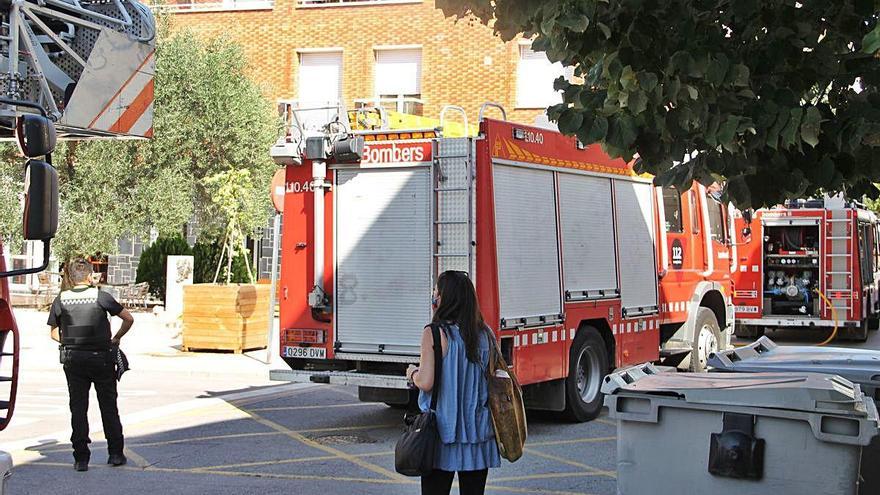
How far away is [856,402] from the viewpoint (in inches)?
206

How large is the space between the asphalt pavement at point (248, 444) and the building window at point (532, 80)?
1513 centimetres

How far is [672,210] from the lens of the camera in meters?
13.3

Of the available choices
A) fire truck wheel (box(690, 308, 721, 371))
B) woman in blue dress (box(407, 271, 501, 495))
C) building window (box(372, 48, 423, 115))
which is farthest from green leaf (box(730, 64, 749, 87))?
building window (box(372, 48, 423, 115))

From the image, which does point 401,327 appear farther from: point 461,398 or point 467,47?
point 467,47

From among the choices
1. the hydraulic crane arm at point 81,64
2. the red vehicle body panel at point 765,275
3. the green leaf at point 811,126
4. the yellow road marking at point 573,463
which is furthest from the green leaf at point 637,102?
the red vehicle body panel at point 765,275

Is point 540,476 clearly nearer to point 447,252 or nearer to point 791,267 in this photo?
point 447,252

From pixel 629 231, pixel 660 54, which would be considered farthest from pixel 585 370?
pixel 660 54

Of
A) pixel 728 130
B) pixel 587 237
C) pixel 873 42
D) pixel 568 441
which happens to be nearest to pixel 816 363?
pixel 728 130

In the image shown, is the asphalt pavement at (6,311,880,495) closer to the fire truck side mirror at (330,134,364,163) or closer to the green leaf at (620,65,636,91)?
the fire truck side mirror at (330,134,364,163)

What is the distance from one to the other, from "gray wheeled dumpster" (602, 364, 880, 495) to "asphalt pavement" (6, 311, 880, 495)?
8.47 feet

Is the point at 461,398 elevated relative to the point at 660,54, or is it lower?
lower

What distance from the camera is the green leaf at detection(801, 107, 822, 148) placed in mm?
4750

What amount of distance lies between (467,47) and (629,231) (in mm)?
17543

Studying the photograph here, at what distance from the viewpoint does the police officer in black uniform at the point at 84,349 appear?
850 centimetres
